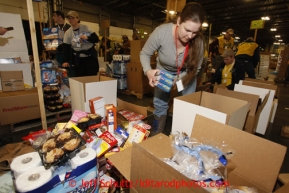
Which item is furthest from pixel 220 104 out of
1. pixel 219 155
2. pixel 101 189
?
pixel 101 189

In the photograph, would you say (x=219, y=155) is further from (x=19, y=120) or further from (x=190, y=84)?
(x=19, y=120)

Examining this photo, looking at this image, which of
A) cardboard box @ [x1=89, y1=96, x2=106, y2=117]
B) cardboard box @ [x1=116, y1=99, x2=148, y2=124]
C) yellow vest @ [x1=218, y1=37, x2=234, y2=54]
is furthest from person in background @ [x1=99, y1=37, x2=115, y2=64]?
cardboard box @ [x1=89, y1=96, x2=106, y2=117]

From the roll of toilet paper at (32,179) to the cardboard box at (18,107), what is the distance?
1314 mm

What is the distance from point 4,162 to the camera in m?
0.92

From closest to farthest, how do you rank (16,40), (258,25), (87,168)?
(87,168) → (16,40) → (258,25)

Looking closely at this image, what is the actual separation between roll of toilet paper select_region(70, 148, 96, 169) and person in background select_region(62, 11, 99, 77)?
1.57m

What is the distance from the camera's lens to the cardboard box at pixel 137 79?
3.16 m

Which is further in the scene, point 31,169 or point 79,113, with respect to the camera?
point 79,113

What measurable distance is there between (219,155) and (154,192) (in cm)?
30

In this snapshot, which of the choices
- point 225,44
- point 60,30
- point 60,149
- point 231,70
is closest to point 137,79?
point 60,30

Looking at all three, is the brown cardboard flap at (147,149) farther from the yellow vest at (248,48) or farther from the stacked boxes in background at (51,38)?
the yellow vest at (248,48)

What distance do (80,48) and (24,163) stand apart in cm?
163

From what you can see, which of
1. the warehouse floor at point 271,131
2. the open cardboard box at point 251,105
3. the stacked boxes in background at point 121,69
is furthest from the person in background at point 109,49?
the open cardboard box at point 251,105

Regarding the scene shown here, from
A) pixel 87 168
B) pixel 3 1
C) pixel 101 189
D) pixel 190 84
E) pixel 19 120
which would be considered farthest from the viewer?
pixel 3 1
